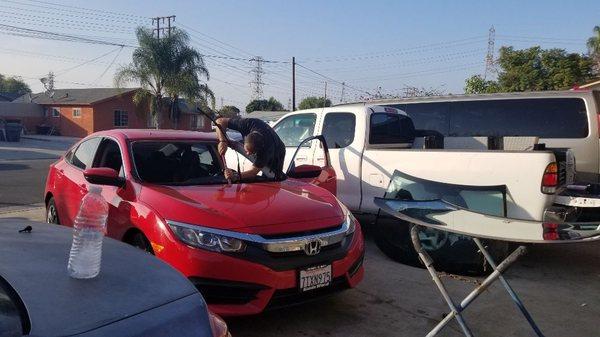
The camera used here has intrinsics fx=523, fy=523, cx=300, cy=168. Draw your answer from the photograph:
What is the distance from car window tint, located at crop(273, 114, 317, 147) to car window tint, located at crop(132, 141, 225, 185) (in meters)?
2.63

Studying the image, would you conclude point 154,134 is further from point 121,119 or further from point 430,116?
point 121,119

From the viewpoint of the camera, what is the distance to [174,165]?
509 centimetres

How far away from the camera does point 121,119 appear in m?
47.4

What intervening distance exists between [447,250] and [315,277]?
7.54 feet

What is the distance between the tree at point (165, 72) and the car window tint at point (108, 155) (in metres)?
31.0

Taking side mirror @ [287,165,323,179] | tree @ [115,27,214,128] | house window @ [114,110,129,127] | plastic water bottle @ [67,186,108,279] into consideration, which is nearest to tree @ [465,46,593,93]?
tree @ [115,27,214,128]

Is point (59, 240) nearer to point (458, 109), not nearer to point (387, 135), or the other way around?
point (387, 135)

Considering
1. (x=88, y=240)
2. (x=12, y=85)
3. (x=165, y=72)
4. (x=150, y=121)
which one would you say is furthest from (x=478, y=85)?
(x=12, y=85)

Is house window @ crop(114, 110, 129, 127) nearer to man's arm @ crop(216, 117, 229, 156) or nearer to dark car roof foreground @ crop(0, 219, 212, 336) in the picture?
man's arm @ crop(216, 117, 229, 156)

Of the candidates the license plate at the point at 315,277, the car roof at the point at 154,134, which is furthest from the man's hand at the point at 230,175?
the license plate at the point at 315,277

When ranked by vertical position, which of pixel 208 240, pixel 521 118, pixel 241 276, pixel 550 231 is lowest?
pixel 241 276

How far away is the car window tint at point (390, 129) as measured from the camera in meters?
7.32

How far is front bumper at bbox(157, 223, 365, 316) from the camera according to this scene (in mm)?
3639

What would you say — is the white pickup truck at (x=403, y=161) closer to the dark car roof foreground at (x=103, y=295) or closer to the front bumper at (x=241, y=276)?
the front bumper at (x=241, y=276)
